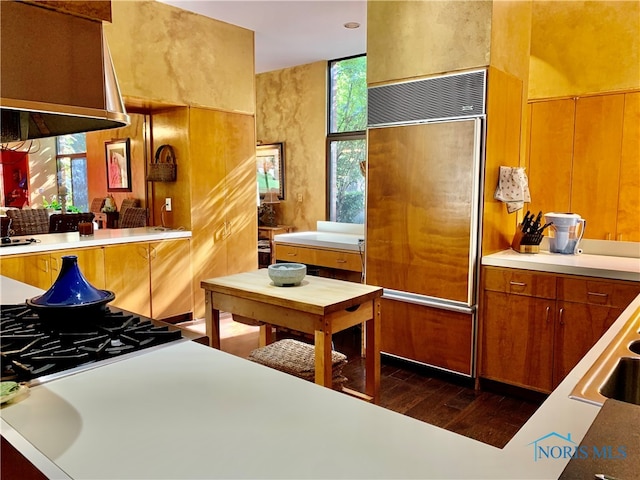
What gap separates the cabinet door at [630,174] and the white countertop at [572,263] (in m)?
0.26

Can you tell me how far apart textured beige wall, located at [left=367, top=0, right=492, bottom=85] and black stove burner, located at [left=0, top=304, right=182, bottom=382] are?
8.21 feet

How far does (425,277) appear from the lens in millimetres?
3393

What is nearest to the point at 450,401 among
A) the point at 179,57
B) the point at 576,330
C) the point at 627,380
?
the point at 576,330

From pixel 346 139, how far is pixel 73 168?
700 centimetres

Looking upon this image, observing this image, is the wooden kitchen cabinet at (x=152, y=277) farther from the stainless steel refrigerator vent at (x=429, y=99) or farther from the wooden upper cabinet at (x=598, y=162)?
the wooden upper cabinet at (x=598, y=162)

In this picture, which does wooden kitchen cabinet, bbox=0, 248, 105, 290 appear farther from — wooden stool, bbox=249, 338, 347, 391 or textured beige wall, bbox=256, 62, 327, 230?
textured beige wall, bbox=256, 62, 327, 230

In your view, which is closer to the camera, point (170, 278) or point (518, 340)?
point (518, 340)

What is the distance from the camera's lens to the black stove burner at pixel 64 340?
1.31 m

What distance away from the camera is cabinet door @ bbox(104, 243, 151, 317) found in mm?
4156

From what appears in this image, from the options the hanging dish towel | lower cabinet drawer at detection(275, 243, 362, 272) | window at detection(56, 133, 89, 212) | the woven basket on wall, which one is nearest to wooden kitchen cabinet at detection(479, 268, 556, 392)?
the hanging dish towel

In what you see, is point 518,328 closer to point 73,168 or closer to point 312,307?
point 312,307

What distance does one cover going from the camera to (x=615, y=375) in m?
1.34

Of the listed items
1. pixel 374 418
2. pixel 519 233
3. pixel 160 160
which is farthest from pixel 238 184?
pixel 374 418

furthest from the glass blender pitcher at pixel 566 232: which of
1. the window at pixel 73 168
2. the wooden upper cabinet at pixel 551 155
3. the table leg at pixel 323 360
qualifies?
the window at pixel 73 168
